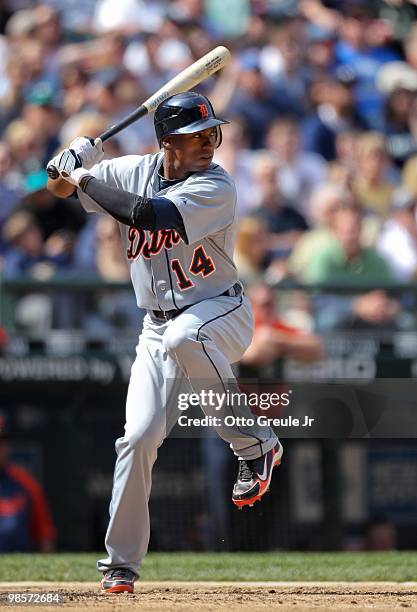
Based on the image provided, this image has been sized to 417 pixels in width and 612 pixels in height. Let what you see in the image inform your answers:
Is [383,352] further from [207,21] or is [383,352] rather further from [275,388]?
[207,21]

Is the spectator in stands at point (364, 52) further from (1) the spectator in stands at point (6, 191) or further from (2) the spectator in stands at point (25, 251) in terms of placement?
(2) the spectator in stands at point (25, 251)

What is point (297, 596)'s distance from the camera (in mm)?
4578

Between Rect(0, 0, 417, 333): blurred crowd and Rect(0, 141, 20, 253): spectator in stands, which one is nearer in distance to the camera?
Rect(0, 0, 417, 333): blurred crowd

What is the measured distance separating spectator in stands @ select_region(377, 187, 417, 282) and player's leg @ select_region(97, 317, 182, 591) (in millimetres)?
4481

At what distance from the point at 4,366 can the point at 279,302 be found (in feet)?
6.09

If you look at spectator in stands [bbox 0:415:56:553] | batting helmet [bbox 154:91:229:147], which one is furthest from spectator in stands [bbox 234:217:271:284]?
batting helmet [bbox 154:91:229:147]

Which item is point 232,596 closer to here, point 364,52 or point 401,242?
point 401,242

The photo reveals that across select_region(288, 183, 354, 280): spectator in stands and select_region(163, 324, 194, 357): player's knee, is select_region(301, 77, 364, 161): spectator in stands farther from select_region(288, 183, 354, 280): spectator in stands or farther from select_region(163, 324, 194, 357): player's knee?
select_region(163, 324, 194, 357): player's knee

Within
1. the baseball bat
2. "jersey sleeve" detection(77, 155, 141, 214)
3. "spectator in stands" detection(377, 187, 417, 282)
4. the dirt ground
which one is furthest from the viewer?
"spectator in stands" detection(377, 187, 417, 282)

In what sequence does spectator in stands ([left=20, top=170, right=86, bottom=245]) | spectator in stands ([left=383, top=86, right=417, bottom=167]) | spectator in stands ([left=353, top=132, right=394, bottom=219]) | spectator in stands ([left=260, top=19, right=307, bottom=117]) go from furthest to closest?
spectator in stands ([left=383, top=86, right=417, bottom=167]) → spectator in stands ([left=260, top=19, right=307, bottom=117]) → spectator in stands ([left=353, top=132, right=394, bottom=219]) → spectator in stands ([left=20, top=170, right=86, bottom=245])

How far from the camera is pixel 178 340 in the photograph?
4.31 meters

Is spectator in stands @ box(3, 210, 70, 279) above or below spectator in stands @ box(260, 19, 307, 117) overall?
below

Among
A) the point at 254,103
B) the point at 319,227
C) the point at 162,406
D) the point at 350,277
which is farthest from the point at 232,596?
the point at 254,103

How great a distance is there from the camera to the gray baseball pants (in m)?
4.39
